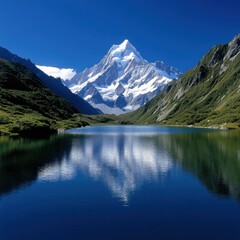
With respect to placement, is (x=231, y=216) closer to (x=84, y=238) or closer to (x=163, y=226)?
(x=163, y=226)

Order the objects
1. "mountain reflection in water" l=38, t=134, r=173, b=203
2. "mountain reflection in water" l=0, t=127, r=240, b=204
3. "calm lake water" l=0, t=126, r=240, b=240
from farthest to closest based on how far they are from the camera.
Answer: "mountain reflection in water" l=38, t=134, r=173, b=203 < "mountain reflection in water" l=0, t=127, r=240, b=204 < "calm lake water" l=0, t=126, r=240, b=240

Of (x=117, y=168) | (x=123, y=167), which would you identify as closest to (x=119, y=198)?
(x=117, y=168)

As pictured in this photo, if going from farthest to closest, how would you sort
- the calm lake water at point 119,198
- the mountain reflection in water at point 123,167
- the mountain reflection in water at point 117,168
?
the mountain reflection in water at point 117,168
the mountain reflection in water at point 123,167
the calm lake water at point 119,198

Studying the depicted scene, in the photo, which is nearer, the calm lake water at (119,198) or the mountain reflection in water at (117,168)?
the calm lake water at (119,198)

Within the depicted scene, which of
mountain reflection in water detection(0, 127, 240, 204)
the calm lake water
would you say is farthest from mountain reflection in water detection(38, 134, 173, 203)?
the calm lake water

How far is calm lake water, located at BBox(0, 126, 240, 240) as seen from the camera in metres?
39.4

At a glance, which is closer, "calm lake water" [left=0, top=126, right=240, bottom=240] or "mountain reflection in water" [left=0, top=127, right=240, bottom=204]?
"calm lake water" [left=0, top=126, right=240, bottom=240]

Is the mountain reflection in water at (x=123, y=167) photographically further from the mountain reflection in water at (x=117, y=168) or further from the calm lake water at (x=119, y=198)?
the calm lake water at (x=119, y=198)

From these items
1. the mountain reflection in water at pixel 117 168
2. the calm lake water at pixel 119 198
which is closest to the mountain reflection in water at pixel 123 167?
the mountain reflection in water at pixel 117 168

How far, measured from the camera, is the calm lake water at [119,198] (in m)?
39.4

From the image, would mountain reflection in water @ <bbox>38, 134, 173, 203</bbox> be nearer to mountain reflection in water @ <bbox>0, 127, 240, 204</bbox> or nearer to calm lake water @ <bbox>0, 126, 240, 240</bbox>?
mountain reflection in water @ <bbox>0, 127, 240, 204</bbox>

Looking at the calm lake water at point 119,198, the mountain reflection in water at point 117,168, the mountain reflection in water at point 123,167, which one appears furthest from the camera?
the mountain reflection in water at point 117,168

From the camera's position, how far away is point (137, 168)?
272 ft

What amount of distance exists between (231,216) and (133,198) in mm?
15478
